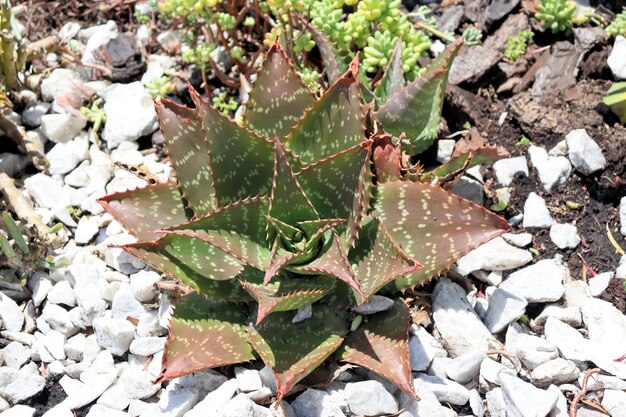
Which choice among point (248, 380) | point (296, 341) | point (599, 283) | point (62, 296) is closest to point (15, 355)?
point (62, 296)

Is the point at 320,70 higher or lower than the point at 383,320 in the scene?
higher

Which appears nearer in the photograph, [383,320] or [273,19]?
[383,320]

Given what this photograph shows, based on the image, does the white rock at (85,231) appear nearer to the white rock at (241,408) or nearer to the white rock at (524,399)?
the white rock at (241,408)

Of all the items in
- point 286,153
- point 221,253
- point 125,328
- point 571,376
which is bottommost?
point 571,376

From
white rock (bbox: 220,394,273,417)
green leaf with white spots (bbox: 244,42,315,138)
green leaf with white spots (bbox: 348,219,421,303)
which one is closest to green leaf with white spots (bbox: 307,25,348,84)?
green leaf with white spots (bbox: 244,42,315,138)

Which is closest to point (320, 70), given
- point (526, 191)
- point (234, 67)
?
point (234, 67)

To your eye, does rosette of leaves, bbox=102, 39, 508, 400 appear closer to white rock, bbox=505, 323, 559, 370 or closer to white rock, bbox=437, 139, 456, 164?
white rock, bbox=505, 323, 559, 370

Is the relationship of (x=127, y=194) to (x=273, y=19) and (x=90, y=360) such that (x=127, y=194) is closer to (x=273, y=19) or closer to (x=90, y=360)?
(x=90, y=360)

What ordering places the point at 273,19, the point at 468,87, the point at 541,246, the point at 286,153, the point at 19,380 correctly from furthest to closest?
1. the point at 273,19
2. the point at 468,87
3. the point at 541,246
4. the point at 19,380
5. the point at 286,153
